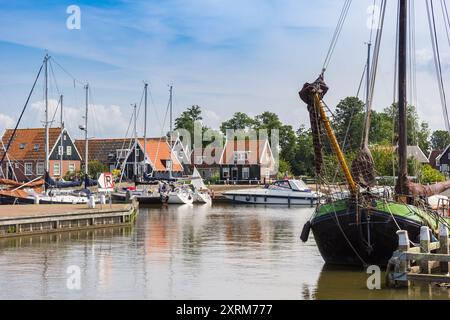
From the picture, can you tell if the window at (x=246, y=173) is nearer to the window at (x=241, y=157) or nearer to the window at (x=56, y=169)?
the window at (x=241, y=157)

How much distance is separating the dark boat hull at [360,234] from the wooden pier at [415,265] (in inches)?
83.5

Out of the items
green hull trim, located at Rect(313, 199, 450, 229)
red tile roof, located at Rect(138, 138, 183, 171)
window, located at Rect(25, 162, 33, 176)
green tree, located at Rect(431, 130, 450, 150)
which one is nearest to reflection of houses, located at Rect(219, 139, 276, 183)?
red tile roof, located at Rect(138, 138, 183, 171)

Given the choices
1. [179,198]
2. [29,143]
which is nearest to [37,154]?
[29,143]

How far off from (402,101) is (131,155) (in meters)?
83.7

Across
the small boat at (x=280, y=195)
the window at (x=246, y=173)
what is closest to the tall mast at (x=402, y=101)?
the small boat at (x=280, y=195)

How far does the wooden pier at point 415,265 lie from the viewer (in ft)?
70.1

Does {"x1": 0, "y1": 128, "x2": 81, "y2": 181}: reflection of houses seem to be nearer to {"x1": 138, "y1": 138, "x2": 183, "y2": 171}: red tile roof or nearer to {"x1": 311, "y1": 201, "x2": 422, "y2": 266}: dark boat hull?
{"x1": 138, "y1": 138, "x2": 183, "y2": 171}: red tile roof

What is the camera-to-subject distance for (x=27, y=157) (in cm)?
10425

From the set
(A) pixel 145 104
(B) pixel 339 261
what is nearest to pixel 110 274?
(B) pixel 339 261

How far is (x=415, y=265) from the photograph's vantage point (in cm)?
2316

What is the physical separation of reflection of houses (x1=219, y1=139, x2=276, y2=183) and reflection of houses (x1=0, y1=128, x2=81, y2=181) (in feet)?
78.4

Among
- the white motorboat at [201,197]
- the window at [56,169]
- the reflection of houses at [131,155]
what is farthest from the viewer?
the reflection of houses at [131,155]

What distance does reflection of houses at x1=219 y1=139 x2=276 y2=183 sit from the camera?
11581 centimetres

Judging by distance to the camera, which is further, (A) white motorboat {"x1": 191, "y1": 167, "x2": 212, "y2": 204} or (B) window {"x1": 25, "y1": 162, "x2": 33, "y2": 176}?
(B) window {"x1": 25, "y1": 162, "x2": 33, "y2": 176}
